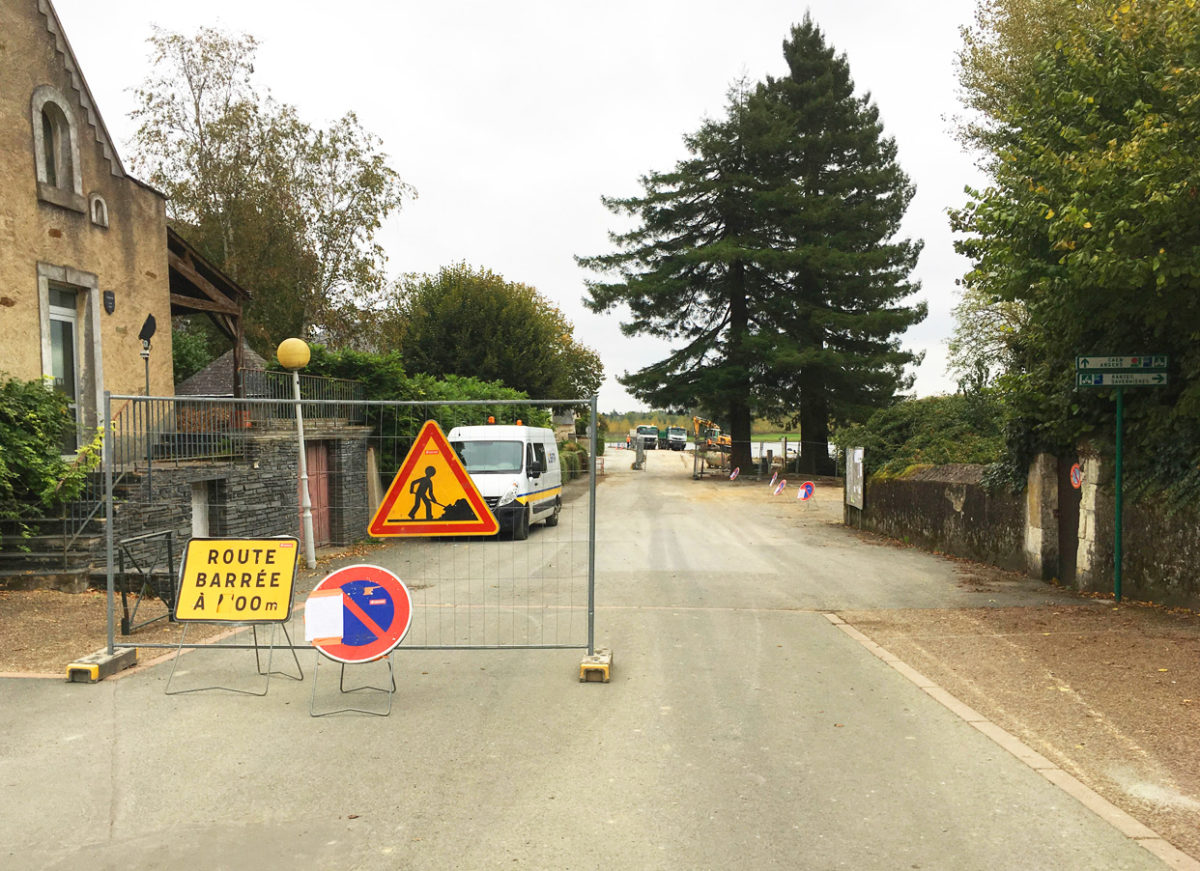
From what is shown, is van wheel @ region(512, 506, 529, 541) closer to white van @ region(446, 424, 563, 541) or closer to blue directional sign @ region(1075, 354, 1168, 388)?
white van @ region(446, 424, 563, 541)

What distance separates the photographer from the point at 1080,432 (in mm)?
Result: 11336

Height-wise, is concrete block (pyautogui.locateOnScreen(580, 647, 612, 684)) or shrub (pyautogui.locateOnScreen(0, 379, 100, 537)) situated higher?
shrub (pyautogui.locateOnScreen(0, 379, 100, 537))

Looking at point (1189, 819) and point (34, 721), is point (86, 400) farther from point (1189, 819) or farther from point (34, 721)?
point (1189, 819)

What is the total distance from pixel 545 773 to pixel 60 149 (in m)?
14.3

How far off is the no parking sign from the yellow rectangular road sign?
58cm

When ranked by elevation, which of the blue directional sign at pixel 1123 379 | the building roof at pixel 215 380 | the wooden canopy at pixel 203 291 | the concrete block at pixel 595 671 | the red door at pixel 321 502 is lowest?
the concrete block at pixel 595 671

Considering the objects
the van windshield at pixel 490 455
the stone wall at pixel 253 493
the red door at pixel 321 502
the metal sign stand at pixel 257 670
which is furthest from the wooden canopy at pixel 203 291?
the metal sign stand at pixel 257 670

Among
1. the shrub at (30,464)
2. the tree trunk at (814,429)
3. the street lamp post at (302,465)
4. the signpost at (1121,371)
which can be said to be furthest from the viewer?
the tree trunk at (814,429)

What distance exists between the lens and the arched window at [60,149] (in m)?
14.1

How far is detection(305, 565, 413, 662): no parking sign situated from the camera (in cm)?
648

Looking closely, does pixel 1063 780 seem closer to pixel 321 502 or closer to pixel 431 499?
pixel 431 499

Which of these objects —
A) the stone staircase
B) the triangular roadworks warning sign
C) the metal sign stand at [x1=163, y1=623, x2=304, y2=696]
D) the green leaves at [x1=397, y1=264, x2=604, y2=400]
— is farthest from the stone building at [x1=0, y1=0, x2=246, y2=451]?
the green leaves at [x1=397, y1=264, x2=604, y2=400]

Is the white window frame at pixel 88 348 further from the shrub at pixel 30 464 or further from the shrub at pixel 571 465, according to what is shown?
the shrub at pixel 571 465

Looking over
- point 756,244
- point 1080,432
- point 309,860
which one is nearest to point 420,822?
point 309,860
